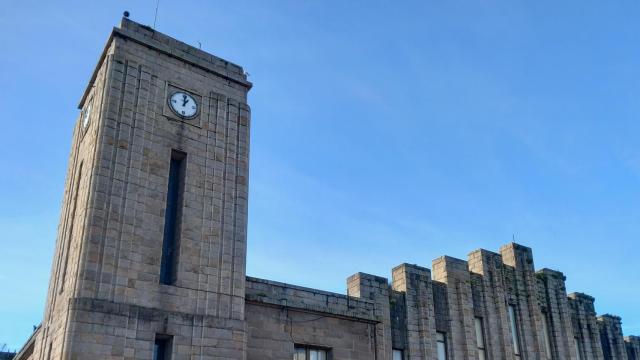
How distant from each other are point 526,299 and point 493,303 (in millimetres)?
2329

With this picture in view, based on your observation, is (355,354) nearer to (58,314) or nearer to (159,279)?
(159,279)

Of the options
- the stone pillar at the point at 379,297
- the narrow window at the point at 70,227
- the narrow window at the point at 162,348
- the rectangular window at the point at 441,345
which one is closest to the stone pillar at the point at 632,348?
the rectangular window at the point at 441,345

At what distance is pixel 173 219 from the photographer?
80.1ft

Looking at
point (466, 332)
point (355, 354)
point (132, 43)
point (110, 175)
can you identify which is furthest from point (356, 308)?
point (132, 43)

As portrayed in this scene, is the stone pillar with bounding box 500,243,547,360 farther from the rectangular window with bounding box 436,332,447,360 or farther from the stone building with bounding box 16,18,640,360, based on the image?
the rectangular window with bounding box 436,332,447,360

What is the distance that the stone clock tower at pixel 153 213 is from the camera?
21.4 meters

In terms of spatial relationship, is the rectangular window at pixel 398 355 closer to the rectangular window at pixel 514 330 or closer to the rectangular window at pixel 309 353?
the rectangular window at pixel 309 353

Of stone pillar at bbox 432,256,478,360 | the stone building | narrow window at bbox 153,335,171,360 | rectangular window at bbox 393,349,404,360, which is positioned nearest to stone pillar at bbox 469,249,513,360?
the stone building

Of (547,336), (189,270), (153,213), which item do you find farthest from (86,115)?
(547,336)

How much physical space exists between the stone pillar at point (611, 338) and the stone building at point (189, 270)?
5.46 meters

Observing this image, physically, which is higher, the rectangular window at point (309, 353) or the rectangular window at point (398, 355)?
the rectangular window at point (398, 355)

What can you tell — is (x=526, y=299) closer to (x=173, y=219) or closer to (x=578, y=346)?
(x=578, y=346)

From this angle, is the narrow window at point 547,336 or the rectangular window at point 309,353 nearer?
the rectangular window at point 309,353

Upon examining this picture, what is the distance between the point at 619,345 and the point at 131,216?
25975 millimetres
